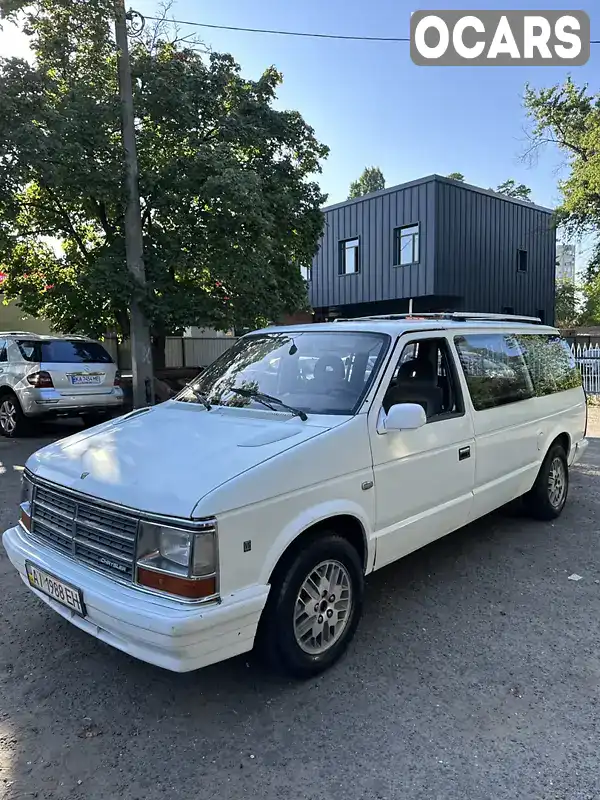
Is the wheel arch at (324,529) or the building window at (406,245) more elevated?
the building window at (406,245)

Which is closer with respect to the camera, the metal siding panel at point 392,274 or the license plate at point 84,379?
the license plate at point 84,379

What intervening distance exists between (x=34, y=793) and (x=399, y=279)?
20.6m

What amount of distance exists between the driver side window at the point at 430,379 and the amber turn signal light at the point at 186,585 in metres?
1.79

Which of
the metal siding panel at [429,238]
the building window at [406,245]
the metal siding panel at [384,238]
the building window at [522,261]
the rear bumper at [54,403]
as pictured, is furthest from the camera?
the building window at [522,261]

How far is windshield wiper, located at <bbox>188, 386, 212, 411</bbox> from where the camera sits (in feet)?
12.7

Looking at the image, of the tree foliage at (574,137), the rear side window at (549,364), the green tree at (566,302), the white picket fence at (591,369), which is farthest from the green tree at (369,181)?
the rear side window at (549,364)

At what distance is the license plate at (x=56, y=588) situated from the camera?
282cm

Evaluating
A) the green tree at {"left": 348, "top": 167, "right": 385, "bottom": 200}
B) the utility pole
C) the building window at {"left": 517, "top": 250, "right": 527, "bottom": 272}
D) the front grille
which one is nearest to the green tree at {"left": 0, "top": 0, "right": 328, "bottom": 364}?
the utility pole

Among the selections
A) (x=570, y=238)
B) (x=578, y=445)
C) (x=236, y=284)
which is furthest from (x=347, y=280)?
(x=578, y=445)

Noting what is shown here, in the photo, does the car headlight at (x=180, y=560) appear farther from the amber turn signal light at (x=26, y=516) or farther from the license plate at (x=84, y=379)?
the license plate at (x=84, y=379)

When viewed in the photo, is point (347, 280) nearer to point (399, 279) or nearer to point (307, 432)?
point (399, 279)

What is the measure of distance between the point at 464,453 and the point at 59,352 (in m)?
8.05

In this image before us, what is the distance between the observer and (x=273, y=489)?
9.04 feet

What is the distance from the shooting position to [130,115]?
10641 millimetres
